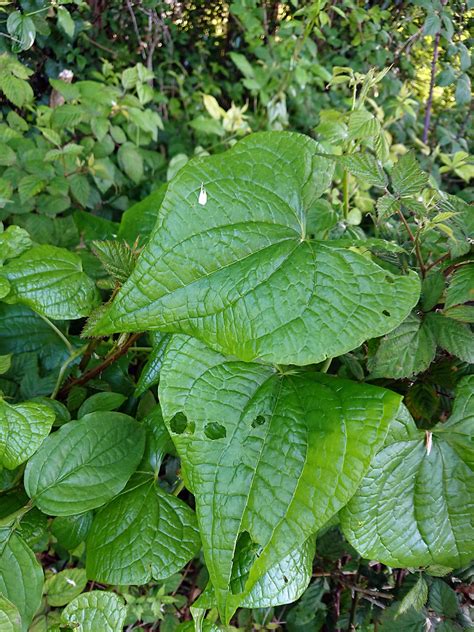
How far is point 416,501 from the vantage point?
0.60 metres

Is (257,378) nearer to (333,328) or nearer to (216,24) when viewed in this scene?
(333,328)

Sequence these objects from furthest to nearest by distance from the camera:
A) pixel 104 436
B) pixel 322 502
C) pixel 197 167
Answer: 1. pixel 104 436
2. pixel 197 167
3. pixel 322 502

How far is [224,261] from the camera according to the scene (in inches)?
22.7

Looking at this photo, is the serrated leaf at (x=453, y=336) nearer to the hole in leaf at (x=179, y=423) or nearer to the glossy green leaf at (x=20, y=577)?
the hole in leaf at (x=179, y=423)

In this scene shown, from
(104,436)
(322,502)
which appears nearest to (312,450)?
(322,502)

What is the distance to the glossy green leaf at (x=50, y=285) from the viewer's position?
73 centimetres

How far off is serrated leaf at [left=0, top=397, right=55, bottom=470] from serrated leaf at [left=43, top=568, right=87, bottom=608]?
9.2 inches

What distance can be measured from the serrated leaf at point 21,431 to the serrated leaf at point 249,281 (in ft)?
0.51

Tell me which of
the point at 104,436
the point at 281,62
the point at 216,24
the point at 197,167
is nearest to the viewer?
the point at 197,167

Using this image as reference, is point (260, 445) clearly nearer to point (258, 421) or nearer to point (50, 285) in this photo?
point (258, 421)

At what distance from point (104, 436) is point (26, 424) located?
4.3 inches

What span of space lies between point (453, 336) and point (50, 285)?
51 cm

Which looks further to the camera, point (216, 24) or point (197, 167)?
point (216, 24)

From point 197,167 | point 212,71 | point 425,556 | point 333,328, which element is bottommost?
point 425,556
